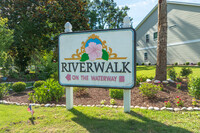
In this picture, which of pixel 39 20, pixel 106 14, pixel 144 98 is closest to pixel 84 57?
pixel 144 98

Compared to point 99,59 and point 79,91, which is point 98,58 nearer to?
point 99,59

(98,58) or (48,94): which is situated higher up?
(98,58)

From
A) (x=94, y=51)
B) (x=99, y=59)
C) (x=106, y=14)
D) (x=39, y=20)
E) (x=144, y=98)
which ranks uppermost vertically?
(x=106, y=14)

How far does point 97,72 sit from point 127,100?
3.92 ft

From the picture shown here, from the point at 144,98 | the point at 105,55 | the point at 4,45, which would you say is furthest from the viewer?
the point at 4,45

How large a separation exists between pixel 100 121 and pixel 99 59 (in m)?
1.69

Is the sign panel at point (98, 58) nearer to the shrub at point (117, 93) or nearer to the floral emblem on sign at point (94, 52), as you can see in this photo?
the floral emblem on sign at point (94, 52)

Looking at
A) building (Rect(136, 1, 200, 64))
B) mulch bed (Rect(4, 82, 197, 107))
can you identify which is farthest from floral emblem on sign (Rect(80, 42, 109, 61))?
building (Rect(136, 1, 200, 64))

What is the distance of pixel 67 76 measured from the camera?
4.74m

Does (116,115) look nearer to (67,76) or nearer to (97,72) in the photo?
(97,72)

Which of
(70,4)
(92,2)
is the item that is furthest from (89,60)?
(92,2)

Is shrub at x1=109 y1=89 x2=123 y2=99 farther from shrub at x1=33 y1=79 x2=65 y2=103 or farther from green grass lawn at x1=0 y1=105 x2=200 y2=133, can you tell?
shrub at x1=33 y1=79 x2=65 y2=103

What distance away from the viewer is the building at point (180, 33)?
18.6m

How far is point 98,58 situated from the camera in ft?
14.4
